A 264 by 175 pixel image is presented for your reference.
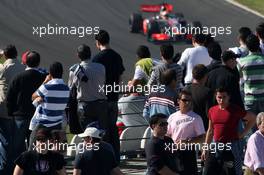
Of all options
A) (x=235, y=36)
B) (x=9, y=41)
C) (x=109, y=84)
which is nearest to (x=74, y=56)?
(x=9, y=41)

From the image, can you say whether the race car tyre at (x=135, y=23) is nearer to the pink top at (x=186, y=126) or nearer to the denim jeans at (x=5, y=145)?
the denim jeans at (x=5, y=145)

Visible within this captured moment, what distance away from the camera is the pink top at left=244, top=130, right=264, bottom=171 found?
13555 mm

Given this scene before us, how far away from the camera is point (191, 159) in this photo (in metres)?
14.4

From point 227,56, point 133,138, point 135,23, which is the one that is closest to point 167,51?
point 227,56

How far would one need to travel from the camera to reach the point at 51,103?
15.1 m

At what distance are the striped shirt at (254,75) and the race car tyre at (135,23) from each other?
2117cm

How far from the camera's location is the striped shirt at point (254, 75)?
615 inches

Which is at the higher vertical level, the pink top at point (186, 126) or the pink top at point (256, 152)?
the pink top at point (186, 126)

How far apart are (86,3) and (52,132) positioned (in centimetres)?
2901

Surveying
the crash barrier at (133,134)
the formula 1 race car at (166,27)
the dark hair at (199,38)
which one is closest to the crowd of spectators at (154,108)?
the dark hair at (199,38)

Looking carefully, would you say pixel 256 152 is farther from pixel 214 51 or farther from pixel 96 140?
pixel 214 51

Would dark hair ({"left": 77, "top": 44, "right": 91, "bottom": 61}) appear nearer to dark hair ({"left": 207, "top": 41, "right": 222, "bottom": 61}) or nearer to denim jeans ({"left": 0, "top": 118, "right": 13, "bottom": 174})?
denim jeans ({"left": 0, "top": 118, "right": 13, "bottom": 174})

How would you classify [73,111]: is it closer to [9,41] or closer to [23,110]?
[23,110]

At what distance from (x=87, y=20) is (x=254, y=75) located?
Answer: 23.4 meters
